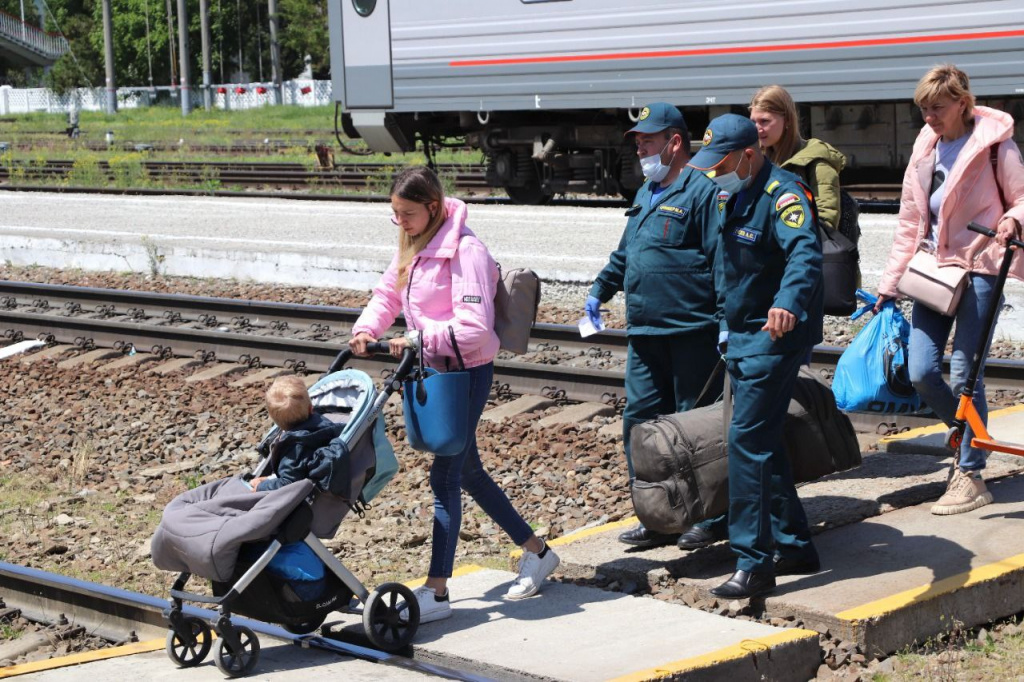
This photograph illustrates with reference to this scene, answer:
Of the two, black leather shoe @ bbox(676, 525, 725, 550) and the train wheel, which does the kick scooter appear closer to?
black leather shoe @ bbox(676, 525, 725, 550)

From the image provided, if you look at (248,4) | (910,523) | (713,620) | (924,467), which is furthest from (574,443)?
(248,4)

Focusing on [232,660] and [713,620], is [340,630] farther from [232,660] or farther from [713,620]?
[713,620]

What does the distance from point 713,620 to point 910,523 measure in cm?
120

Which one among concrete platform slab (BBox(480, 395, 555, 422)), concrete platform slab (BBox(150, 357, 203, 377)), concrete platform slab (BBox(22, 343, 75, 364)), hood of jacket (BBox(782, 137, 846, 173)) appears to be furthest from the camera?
concrete platform slab (BBox(22, 343, 75, 364))

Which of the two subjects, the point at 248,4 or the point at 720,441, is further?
the point at 248,4

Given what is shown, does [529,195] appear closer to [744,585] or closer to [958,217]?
[958,217]

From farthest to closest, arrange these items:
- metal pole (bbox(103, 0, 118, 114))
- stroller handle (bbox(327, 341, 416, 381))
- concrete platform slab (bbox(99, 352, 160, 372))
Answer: metal pole (bbox(103, 0, 118, 114)) < concrete platform slab (bbox(99, 352, 160, 372)) < stroller handle (bbox(327, 341, 416, 381))

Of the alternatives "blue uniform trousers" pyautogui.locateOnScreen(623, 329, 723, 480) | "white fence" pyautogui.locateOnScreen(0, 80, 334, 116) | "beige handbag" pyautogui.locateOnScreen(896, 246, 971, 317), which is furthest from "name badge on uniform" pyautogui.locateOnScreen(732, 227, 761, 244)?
"white fence" pyautogui.locateOnScreen(0, 80, 334, 116)

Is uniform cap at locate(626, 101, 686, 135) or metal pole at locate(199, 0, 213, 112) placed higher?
metal pole at locate(199, 0, 213, 112)

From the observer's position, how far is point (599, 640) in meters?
4.64

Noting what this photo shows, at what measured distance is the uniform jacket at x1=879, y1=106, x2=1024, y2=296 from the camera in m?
5.32

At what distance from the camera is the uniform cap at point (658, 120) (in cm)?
526

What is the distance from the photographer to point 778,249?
188 inches

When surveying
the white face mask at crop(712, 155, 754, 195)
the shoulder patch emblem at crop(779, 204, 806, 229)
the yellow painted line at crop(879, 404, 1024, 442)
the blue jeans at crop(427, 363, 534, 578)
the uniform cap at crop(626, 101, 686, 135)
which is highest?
the uniform cap at crop(626, 101, 686, 135)
